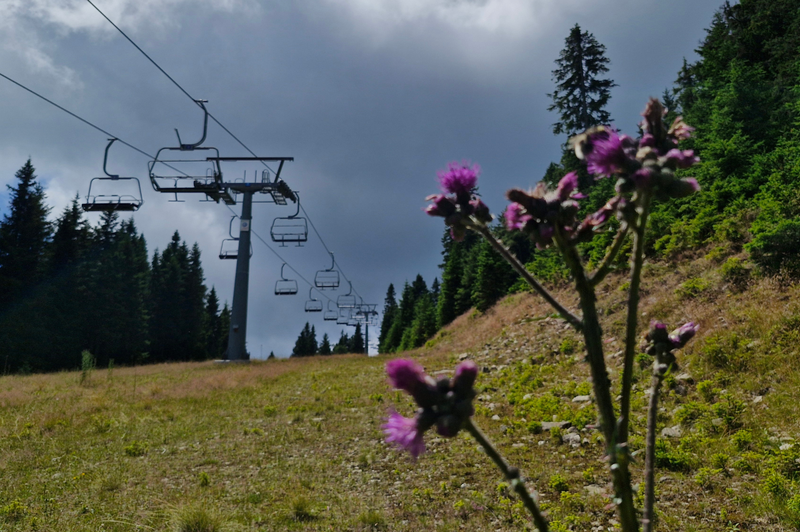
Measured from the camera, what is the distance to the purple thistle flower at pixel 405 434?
33.8 inches

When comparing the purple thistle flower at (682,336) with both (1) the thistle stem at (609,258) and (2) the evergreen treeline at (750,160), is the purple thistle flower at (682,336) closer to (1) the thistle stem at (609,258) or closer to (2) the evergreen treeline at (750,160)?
(1) the thistle stem at (609,258)

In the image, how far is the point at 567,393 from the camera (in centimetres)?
820

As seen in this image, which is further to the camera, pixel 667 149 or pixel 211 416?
pixel 211 416

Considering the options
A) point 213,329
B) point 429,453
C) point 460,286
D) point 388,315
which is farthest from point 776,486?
point 388,315

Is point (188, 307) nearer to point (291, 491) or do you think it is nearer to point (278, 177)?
point (278, 177)

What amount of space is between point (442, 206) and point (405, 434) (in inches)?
23.2

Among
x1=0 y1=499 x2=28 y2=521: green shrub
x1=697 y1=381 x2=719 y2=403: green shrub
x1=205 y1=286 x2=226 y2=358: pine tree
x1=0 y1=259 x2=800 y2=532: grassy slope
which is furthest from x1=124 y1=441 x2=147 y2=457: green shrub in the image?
x1=205 y1=286 x2=226 y2=358: pine tree

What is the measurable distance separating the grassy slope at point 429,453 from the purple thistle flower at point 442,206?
1428mm

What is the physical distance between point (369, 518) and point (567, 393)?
507cm

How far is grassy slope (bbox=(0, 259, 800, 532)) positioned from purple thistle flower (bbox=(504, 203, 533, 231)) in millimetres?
1357

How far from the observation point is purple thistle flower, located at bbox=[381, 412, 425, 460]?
2.81 feet

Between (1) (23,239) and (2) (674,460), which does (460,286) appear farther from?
(2) (674,460)

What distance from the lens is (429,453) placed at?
6.43 meters

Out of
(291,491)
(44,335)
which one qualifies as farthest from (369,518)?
(44,335)
